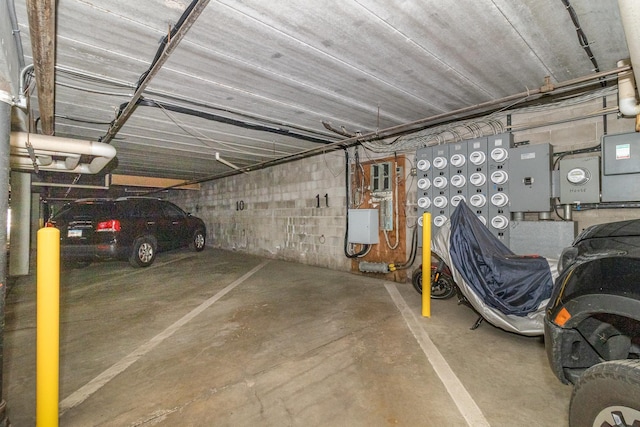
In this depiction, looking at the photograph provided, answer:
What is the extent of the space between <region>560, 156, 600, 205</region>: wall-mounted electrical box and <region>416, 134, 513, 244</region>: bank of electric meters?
609mm

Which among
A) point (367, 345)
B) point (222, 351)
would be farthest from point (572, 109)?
point (222, 351)

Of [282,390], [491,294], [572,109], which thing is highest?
[572,109]

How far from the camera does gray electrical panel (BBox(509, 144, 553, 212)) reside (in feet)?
12.1

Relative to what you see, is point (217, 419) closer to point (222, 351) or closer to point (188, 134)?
point (222, 351)

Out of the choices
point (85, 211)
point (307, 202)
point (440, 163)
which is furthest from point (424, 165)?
point (85, 211)

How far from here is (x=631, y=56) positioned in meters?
1.92

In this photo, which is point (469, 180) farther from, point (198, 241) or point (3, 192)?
point (198, 241)

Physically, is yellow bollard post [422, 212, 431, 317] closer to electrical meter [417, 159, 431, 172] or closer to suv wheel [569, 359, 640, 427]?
electrical meter [417, 159, 431, 172]

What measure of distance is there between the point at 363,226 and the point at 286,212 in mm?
2749

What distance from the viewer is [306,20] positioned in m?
2.25

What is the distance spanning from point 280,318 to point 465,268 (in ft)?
7.15

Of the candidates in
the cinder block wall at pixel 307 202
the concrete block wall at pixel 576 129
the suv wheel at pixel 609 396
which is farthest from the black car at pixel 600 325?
the cinder block wall at pixel 307 202

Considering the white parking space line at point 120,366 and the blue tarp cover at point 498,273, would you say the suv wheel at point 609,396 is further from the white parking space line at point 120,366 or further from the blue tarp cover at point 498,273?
the white parking space line at point 120,366

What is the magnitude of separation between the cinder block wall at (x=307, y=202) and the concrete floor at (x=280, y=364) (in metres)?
2.17
